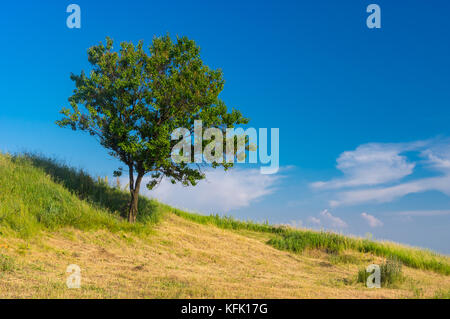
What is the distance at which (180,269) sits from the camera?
13.6 m

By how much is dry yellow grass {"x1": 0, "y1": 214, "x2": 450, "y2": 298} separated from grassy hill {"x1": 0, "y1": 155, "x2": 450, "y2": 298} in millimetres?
34

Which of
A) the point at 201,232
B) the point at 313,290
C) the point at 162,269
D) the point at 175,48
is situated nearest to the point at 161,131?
the point at 175,48

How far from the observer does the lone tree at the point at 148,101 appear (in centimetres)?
1694

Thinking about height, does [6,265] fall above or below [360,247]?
below

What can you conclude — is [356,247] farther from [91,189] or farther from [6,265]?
[6,265]

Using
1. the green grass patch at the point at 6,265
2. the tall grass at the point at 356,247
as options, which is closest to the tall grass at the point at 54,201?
the green grass patch at the point at 6,265

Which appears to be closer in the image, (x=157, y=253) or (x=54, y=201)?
(x=157, y=253)

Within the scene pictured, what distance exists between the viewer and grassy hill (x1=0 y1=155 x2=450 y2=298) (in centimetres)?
1005

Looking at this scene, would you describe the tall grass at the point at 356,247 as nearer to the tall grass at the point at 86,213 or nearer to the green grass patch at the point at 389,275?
the tall grass at the point at 86,213

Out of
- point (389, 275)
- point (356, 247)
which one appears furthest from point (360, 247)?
point (389, 275)

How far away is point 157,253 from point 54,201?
5233 mm

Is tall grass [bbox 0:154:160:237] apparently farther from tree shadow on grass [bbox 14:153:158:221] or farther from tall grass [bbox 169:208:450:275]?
tall grass [bbox 169:208:450:275]

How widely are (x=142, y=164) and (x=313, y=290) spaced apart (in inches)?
398
